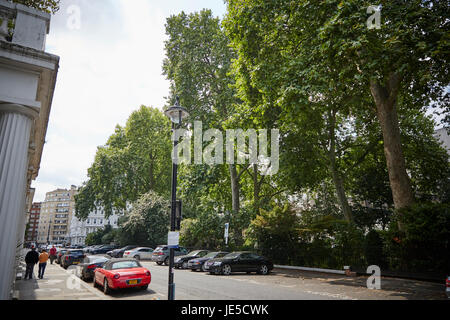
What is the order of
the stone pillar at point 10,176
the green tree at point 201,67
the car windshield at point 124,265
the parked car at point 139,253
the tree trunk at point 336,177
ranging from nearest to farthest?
the stone pillar at point 10,176 < the car windshield at point 124,265 < the tree trunk at point 336,177 < the green tree at point 201,67 < the parked car at point 139,253

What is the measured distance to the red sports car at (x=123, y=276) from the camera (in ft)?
36.1

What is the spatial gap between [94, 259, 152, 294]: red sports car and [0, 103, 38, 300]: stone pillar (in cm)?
603

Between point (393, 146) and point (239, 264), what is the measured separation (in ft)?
37.5

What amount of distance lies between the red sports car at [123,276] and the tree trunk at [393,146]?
1332 centimetres

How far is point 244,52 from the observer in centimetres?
1909

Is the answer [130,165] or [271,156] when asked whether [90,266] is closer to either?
[271,156]

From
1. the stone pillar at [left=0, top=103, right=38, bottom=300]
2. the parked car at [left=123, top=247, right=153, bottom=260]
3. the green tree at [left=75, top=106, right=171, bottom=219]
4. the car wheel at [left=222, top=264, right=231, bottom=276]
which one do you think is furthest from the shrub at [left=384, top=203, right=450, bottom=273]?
the green tree at [left=75, top=106, right=171, bottom=219]

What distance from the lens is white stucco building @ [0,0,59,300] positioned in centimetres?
527

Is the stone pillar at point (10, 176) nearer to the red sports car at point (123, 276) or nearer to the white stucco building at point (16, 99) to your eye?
the white stucco building at point (16, 99)

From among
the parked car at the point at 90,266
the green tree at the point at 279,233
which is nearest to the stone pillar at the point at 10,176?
the parked car at the point at 90,266

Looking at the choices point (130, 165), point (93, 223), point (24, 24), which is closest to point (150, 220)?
point (130, 165)

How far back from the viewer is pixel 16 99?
5.69 meters

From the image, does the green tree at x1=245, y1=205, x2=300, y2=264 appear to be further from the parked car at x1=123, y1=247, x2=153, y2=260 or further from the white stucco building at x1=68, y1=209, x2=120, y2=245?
the white stucco building at x1=68, y1=209, x2=120, y2=245
